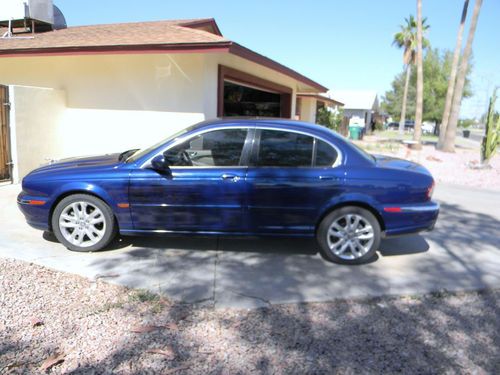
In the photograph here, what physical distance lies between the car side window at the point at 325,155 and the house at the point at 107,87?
315 cm

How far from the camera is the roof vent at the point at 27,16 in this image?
416 inches

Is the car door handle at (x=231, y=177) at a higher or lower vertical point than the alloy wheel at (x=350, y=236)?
higher

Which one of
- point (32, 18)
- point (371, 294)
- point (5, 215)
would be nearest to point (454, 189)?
point (371, 294)

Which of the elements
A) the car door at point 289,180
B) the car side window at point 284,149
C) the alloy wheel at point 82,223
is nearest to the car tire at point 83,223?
the alloy wheel at point 82,223

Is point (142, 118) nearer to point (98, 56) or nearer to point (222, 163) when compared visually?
point (98, 56)

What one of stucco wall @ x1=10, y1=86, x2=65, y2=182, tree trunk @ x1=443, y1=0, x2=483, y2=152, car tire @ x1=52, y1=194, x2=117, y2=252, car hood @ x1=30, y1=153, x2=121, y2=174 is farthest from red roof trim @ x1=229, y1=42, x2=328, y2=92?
tree trunk @ x1=443, y1=0, x2=483, y2=152

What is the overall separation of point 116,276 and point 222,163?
5.46 feet

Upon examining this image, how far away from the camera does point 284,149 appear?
4.89 meters

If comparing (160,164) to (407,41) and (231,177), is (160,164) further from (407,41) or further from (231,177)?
(407,41)

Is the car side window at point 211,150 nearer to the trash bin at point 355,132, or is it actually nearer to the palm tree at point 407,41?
the trash bin at point 355,132

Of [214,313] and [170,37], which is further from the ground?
[170,37]

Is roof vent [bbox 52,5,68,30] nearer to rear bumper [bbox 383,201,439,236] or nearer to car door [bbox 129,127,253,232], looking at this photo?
car door [bbox 129,127,253,232]

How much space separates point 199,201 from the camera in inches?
188

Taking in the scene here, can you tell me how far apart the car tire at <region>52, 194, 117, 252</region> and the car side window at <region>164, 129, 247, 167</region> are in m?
0.99
